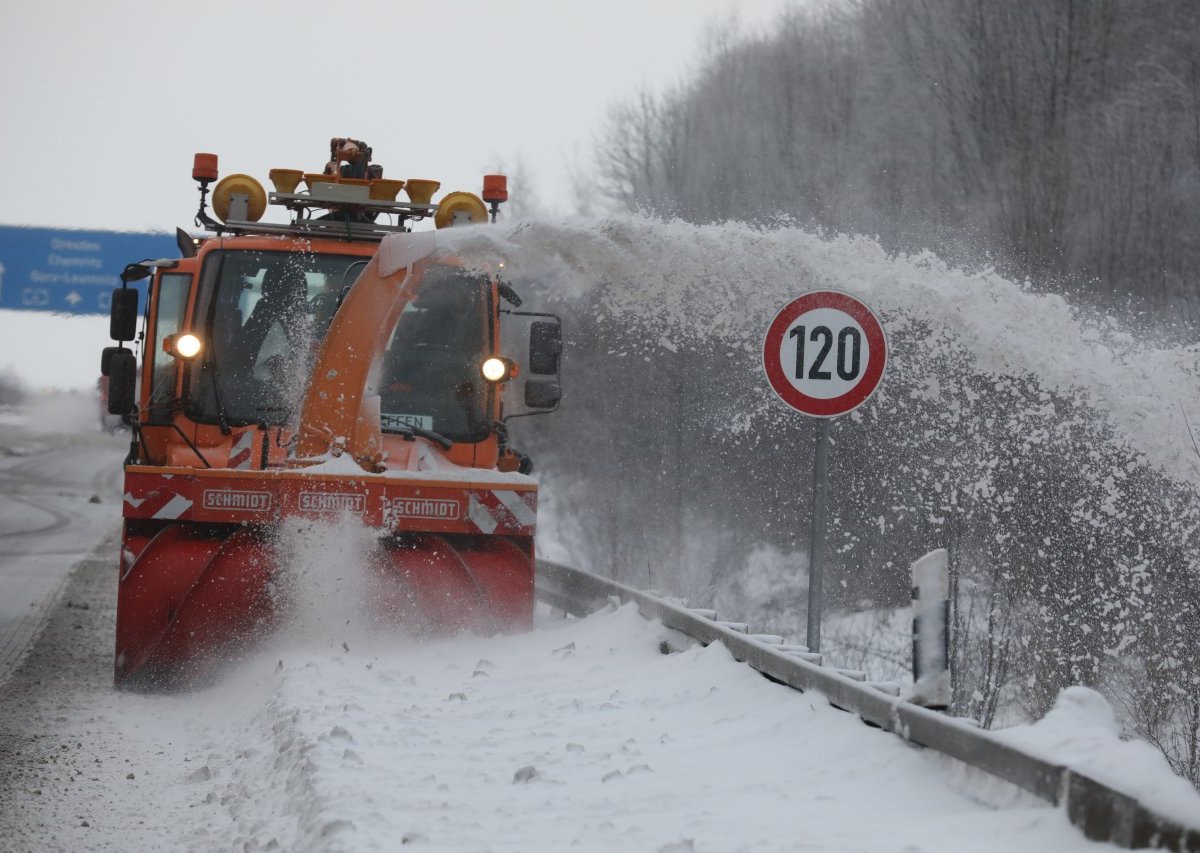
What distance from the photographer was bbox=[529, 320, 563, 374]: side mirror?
923 cm

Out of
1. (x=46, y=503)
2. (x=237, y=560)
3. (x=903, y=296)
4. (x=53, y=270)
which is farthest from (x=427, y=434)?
(x=53, y=270)

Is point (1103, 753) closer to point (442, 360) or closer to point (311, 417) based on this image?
point (311, 417)

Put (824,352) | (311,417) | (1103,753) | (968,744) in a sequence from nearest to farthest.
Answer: (1103,753) → (968,744) → (824,352) → (311,417)

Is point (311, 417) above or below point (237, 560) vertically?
above

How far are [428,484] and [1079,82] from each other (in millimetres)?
19531

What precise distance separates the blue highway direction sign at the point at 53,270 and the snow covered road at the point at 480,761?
24.4 meters

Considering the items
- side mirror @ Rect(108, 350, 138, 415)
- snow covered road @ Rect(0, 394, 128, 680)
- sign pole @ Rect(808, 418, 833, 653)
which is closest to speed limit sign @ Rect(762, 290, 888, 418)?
sign pole @ Rect(808, 418, 833, 653)

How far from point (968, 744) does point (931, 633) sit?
114 cm

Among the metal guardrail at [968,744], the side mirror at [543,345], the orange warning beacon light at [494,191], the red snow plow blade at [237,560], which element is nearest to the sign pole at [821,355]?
the metal guardrail at [968,744]

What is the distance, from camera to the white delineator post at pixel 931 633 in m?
5.59

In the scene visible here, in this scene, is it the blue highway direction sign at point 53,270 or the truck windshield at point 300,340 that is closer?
the truck windshield at point 300,340

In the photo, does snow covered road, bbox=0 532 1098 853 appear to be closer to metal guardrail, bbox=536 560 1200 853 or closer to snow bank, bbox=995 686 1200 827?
metal guardrail, bbox=536 560 1200 853

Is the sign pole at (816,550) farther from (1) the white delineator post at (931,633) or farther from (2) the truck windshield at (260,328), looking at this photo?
(2) the truck windshield at (260,328)

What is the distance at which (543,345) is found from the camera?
9234mm
